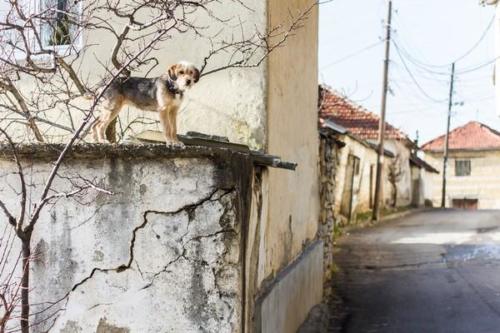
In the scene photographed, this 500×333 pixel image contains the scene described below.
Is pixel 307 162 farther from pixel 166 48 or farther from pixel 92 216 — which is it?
pixel 92 216

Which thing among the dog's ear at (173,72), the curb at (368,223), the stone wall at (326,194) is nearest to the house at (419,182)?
the curb at (368,223)

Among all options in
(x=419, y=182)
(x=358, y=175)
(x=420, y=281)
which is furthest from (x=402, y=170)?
(x=420, y=281)

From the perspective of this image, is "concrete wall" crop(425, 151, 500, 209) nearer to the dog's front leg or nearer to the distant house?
the distant house

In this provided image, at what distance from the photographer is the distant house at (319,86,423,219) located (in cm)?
2406

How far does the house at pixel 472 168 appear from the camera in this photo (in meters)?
55.3

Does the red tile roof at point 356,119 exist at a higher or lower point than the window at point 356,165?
higher

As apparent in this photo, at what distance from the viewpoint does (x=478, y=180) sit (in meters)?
55.7

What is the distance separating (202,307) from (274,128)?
133 inches

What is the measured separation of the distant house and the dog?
1171 centimetres

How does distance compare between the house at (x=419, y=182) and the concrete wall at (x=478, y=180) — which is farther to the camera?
the concrete wall at (x=478, y=180)

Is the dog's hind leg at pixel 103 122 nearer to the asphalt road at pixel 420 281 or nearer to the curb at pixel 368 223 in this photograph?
the asphalt road at pixel 420 281

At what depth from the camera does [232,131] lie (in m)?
7.26

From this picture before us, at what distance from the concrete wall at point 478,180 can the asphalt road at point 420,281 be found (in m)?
35.1

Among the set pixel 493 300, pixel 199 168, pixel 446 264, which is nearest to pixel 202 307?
pixel 199 168
